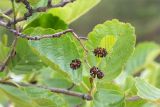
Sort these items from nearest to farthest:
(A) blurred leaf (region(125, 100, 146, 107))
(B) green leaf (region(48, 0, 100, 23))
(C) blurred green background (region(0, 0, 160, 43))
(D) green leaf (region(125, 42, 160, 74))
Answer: (A) blurred leaf (region(125, 100, 146, 107))
(B) green leaf (region(48, 0, 100, 23))
(D) green leaf (region(125, 42, 160, 74))
(C) blurred green background (region(0, 0, 160, 43))

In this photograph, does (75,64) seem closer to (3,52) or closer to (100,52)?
(100,52)

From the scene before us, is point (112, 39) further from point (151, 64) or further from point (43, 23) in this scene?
point (151, 64)

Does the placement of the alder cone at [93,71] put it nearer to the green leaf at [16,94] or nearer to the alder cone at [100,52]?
the alder cone at [100,52]

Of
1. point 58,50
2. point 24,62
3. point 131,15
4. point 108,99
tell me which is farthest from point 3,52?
point 131,15

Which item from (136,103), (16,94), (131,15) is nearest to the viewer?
(136,103)

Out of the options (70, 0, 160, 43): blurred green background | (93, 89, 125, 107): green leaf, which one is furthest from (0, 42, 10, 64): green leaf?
(70, 0, 160, 43): blurred green background

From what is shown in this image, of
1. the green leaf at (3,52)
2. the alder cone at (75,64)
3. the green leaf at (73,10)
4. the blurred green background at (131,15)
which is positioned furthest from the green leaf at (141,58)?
the blurred green background at (131,15)

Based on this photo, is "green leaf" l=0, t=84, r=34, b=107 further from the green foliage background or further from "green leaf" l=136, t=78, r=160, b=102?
"green leaf" l=136, t=78, r=160, b=102
